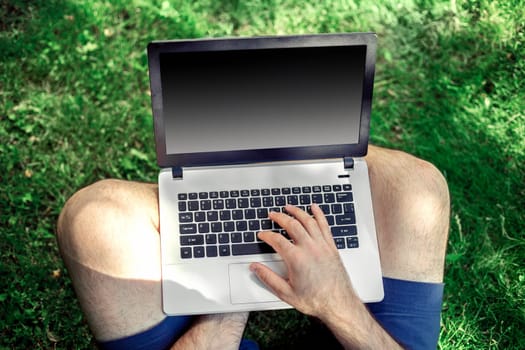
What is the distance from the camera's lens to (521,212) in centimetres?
319

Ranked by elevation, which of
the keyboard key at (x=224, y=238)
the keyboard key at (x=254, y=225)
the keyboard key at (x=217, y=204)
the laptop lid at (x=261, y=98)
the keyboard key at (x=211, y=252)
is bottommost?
the keyboard key at (x=211, y=252)

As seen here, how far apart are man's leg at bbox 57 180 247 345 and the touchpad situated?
112 mm

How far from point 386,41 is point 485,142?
81 centimetres

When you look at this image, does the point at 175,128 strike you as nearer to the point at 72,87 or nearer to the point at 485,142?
the point at 72,87

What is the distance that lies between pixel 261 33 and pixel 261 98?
1.38 metres

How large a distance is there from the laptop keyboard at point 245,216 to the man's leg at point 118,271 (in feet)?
0.51

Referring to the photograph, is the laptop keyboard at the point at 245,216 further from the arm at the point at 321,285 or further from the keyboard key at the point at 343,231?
the arm at the point at 321,285

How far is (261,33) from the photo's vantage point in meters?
3.52

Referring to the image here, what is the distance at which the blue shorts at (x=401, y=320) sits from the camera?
226cm

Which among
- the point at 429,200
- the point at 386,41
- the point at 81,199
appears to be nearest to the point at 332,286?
the point at 429,200

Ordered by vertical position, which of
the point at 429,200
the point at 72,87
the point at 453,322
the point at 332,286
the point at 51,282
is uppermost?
the point at 72,87

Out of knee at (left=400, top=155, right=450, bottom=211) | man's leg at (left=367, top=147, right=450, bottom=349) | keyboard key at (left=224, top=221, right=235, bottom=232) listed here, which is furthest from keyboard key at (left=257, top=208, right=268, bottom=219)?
knee at (left=400, top=155, right=450, bottom=211)

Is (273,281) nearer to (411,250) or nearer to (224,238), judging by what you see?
(224,238)

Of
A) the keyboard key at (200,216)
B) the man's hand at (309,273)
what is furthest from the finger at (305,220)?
the keyboard key at (200,216)
